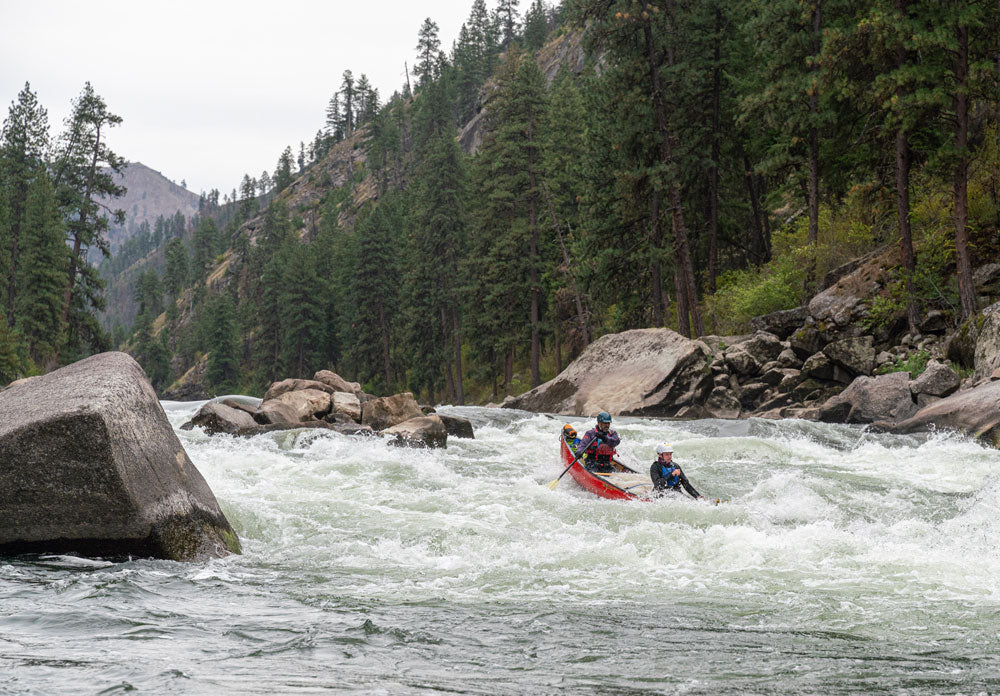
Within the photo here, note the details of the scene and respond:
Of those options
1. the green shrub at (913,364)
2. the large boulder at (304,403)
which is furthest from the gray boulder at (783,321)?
the large boulder at (304,403)

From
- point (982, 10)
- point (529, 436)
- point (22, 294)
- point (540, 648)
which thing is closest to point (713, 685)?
point (540, 648)

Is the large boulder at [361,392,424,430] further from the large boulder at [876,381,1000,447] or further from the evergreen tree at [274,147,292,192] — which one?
the evergreen tree at [274,147,292,192]

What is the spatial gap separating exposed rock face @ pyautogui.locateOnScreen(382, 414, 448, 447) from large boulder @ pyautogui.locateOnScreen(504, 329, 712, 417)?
735cm

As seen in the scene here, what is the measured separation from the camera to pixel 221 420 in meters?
20.2

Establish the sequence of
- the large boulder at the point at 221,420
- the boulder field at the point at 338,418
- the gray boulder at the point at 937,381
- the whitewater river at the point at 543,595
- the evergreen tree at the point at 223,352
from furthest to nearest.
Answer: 1. the evergreen tree at the point at 223,352
2. the large boulder at the point at 221,420
3. the boulder field at the point at 338,418
4. the gray boulder at the point at 937,381
5. the whitewater river at the point at 543,595

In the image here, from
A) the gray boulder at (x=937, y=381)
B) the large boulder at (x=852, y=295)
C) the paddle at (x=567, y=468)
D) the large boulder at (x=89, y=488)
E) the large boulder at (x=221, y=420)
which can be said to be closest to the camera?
the large boulder at (x=89, y=488)

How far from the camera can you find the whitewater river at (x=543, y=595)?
4977 millimetres

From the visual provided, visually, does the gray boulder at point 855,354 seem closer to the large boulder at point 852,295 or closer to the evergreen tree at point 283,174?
the large boulder at point 852,295

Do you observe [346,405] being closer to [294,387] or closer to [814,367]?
[294,387]

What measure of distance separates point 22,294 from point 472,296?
24.6m

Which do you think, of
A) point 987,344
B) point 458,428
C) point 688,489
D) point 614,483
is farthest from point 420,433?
point 987,344

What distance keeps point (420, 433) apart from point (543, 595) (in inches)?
433

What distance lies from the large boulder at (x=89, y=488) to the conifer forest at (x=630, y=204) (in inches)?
724

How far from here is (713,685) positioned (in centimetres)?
481
